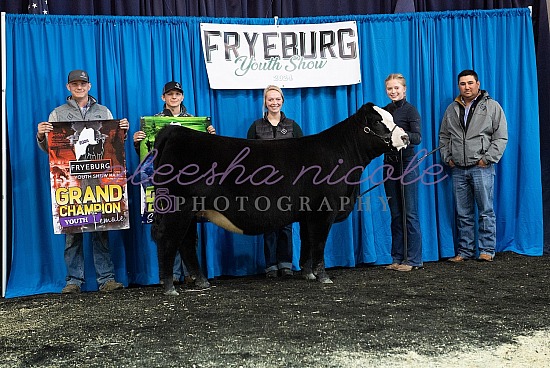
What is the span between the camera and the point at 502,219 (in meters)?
5.39

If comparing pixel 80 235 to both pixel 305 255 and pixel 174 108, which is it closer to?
pixel 174 108

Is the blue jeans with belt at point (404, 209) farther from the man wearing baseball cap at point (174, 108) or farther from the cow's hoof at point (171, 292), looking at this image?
the cow's hoof at point (171, 292)

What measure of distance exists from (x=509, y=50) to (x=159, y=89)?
3.00 m

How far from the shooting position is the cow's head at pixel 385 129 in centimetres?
426

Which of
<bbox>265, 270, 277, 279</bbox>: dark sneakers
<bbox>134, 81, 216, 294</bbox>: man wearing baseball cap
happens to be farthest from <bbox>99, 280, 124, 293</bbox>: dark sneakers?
<bbox>265, 270, 277, 279</bbox>: dark sneakers

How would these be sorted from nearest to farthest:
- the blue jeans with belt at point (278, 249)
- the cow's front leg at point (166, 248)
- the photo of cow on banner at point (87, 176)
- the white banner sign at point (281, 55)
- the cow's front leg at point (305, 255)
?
the cow's front leg at point (166, 248) → the photo of cow on banner at point (87, 176) → the cow's front leg at point (305, 255) → the blue jeans with belt at point (278, 249) → the white banner sign at point (281, 55)

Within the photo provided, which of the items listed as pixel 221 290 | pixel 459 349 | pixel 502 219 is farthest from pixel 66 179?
pixel 502 219

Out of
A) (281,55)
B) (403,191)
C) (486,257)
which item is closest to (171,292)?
(403,191)

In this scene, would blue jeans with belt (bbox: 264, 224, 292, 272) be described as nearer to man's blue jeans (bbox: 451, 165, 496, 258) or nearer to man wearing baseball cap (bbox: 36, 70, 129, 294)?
man wearing baseball cap (bbox: 36, 70, 129, 294)

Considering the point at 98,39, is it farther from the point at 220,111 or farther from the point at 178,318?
the point at 178,318

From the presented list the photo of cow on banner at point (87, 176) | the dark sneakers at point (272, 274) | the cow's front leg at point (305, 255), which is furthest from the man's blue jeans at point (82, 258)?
the cow's front leg at point (305, 255)

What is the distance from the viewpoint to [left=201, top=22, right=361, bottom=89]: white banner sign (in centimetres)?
486

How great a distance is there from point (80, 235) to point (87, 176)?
44cm

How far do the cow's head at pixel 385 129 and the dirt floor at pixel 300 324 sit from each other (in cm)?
95
